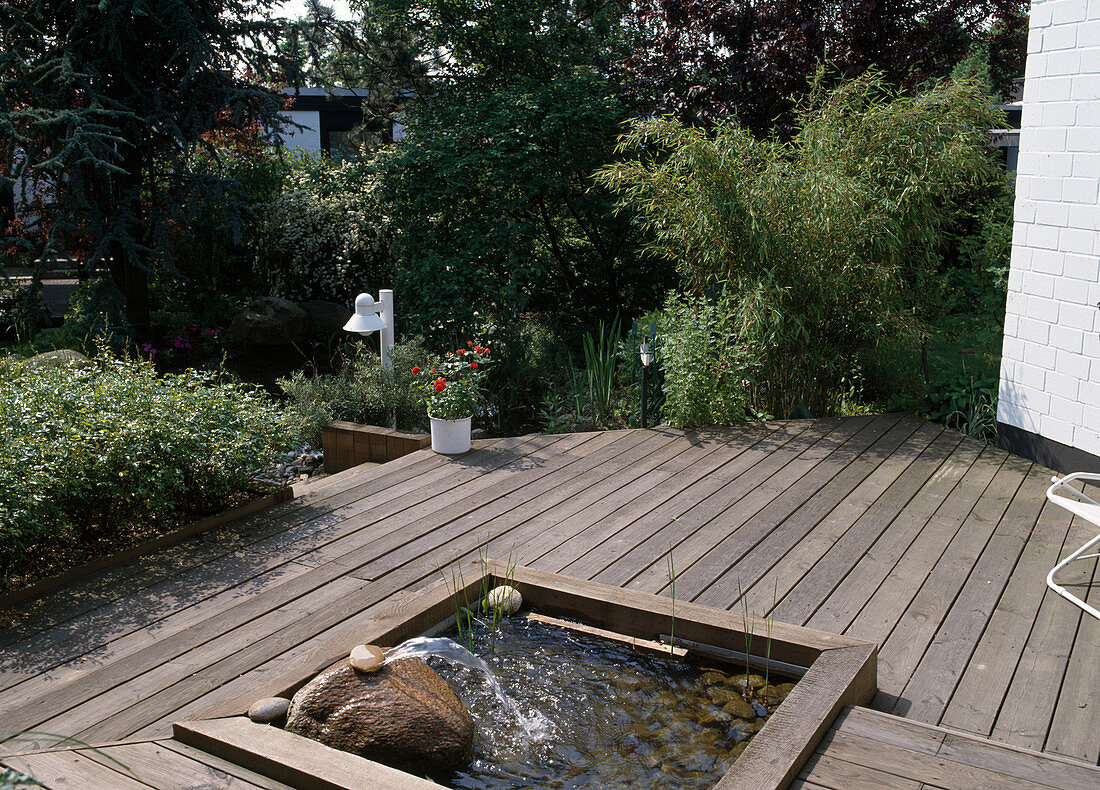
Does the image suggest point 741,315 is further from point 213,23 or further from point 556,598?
point 213,23

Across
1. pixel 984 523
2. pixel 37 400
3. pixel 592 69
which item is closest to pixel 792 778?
pixel 984 523

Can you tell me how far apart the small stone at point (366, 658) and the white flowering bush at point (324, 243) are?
22.3 ft

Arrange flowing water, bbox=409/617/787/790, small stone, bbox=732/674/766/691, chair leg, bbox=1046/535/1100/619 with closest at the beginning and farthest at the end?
flowing water, bbox=409/617/787/790 → small stone, bbox=732/674/766/691 → chair leg, bbox=1046/535/1100/619

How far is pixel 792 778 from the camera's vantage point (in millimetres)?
2129

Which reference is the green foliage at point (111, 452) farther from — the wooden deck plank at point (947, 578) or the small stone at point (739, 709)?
the wooden deck plank at point (947, 578)

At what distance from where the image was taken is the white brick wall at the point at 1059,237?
417cm

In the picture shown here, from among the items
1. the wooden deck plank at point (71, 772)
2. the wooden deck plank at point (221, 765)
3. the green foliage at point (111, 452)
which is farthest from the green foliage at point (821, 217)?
the wooden deck plank at point (71, 772)

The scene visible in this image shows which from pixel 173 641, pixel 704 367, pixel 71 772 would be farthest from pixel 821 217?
pixel 71 772

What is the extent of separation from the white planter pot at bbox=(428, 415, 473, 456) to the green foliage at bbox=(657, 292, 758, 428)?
3.91 feet

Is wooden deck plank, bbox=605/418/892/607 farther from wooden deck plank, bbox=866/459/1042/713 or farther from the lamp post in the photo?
the lamp post

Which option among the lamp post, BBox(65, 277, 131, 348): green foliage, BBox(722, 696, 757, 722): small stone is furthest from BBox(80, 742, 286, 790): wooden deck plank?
BBox(65, 277, 131, 348): green foliage

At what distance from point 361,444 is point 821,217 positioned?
278cm

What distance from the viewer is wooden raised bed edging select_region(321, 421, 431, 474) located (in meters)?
4.91

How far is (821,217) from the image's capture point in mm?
4879
